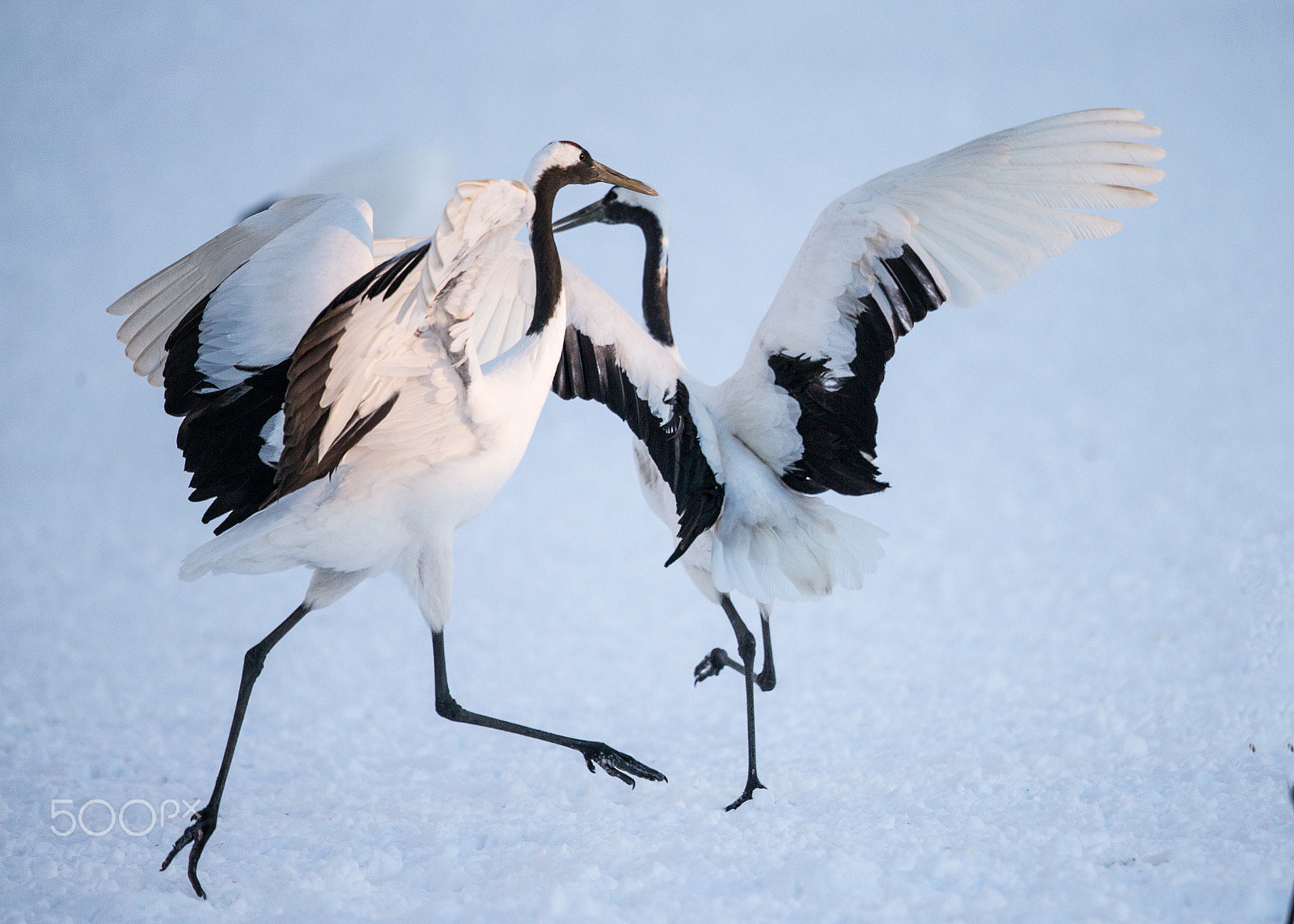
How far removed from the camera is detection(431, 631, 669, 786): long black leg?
2.49 meters

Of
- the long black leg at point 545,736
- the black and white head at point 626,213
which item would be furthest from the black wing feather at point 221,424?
the black and white head at point 626,213

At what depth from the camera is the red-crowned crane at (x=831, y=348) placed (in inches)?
94.3

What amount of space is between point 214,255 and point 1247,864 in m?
2.59

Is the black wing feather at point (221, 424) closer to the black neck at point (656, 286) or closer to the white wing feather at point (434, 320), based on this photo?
the white wing feather at point (434, 320)

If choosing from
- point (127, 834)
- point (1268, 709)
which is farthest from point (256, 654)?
point (1268, 709)

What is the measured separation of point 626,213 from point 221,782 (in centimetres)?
198

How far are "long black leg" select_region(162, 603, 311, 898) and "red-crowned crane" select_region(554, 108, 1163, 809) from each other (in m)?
0.96

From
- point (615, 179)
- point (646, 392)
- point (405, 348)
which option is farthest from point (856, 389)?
point (405, 348)

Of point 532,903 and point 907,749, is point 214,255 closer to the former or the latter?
point 532,903

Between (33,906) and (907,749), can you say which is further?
(907,749)

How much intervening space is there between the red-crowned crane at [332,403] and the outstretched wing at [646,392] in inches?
16.0

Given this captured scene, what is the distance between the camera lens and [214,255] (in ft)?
8.18

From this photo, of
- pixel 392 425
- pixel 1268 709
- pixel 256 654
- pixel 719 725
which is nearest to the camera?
pixel 392 425

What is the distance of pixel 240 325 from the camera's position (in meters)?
2.23
